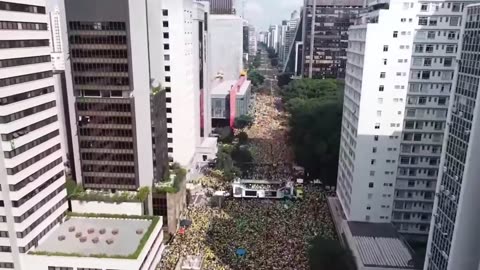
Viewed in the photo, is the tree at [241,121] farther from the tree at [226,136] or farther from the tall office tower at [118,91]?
the tall office tower at [118,91]

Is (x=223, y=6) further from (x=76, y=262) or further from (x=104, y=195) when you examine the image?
(x=76, y=262)

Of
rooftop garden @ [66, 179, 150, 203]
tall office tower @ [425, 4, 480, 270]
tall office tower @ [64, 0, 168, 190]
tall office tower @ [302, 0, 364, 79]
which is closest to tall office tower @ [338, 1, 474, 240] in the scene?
tall office tower @ [425, 4, 480, 270]

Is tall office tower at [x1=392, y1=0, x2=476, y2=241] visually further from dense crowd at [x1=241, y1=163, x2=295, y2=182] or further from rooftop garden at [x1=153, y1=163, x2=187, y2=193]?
rooftop garden at [x1=153, y1=163, x2=187, y2=193]

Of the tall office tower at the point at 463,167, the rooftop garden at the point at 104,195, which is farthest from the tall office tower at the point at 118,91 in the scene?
the tall office tower at the point at 463,167

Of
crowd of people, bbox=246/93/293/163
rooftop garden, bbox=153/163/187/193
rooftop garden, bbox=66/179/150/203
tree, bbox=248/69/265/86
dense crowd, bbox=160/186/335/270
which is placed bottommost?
dense crowd, bbox=160/186/335/270

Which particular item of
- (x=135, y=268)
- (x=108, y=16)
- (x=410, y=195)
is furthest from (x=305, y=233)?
(x=108, y=16)

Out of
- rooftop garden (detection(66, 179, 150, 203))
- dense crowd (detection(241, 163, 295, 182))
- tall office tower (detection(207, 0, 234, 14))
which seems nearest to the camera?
rooftop garden (detection(66, 179, 150, 203))

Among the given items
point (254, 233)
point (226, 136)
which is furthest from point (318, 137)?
point (254, 233)
